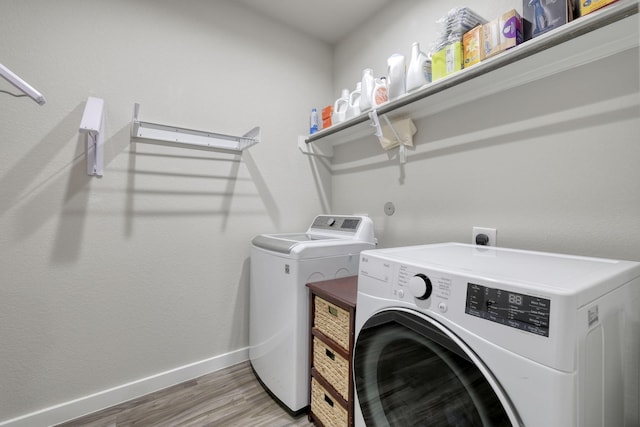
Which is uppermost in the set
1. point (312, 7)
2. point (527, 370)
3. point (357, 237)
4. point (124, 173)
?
point (312, 7)

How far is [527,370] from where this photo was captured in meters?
0.55

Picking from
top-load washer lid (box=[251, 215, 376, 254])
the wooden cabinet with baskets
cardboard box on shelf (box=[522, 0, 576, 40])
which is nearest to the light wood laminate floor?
the wooden cabinet with baskets

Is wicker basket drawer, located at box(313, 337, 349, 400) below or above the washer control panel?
below

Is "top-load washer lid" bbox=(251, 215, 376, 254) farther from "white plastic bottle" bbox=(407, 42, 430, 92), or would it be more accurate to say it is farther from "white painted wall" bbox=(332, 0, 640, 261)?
"white plastic bottle" bbox=(407, 42, 430, 92)

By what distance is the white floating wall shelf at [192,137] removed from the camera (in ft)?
4.93

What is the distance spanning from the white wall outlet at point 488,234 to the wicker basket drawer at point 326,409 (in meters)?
1.03

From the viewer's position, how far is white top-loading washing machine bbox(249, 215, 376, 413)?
1365 mm

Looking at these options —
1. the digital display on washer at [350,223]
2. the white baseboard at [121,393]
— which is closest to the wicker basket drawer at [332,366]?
the digital display on washer at [350,223]

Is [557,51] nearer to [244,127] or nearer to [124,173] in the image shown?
[244,127]

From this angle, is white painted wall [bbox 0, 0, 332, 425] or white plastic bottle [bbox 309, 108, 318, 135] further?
white plastic bottle [bbox 309, 108, 318, 135]

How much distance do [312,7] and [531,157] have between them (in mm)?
1747

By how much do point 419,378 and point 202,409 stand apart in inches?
50.8

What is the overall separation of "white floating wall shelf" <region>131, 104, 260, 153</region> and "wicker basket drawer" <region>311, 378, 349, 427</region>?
1.42 meters

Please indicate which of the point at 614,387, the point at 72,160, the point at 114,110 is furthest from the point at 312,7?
the point at 614,387
